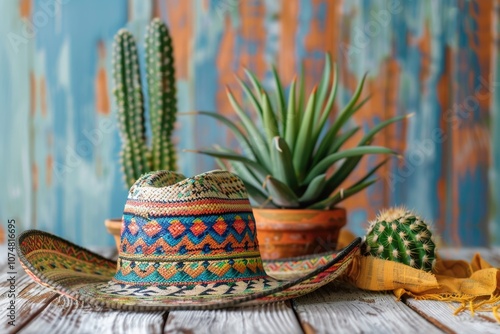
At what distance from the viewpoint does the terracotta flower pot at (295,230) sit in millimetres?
1660

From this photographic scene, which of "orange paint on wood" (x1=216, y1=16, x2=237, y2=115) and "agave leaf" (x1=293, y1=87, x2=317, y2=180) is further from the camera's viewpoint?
"orange paint on wood" (x1=216, y1=16, x2=237, y2=115)

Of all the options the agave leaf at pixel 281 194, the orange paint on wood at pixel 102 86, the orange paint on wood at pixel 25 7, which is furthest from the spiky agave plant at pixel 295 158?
the orange paint on wood at pixel 25 7

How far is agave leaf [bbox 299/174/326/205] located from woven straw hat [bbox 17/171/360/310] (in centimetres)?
42

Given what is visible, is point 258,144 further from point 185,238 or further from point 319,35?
point 319,35

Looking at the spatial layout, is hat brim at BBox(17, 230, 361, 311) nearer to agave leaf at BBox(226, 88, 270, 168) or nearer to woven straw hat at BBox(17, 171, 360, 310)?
woven straw hat at BBox(17, 171, 360, 310)

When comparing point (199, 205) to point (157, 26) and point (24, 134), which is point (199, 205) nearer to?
point (157, 26)

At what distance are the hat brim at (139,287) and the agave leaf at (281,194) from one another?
1.38ft

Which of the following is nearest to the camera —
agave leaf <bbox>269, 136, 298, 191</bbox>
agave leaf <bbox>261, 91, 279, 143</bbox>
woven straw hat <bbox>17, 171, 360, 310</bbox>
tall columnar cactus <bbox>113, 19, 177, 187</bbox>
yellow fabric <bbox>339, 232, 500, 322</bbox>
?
woven straw hat <bbox>17, 171, 360, 310</bbox>

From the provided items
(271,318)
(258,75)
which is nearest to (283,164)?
(271,318)

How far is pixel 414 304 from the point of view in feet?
4.05

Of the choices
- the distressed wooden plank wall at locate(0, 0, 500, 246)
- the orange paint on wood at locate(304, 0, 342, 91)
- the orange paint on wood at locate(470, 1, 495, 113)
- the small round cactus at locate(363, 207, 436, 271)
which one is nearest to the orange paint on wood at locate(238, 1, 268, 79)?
the distressed wooden plank wall at locate(0, 0, 500, 246)

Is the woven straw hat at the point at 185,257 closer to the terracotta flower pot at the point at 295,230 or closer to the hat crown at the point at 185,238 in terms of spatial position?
the hat crown at the point at 185,238

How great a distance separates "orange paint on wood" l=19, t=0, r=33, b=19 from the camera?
2.84 meters

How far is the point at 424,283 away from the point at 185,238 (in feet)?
1.66
